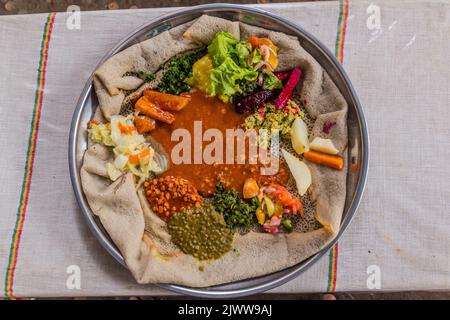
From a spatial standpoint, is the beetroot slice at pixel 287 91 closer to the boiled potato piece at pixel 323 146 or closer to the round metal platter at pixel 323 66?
the round metal platter at pixel 323 66

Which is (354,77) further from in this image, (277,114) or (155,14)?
(155,14)

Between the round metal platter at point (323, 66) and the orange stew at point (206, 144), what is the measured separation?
1.29ft

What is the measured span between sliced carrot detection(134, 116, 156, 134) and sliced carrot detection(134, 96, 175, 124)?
0.03 m

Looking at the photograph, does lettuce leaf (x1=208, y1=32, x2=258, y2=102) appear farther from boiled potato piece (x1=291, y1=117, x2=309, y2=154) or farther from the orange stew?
boiled potato piece (x1=291, y1=117, x2=309, y2=154)

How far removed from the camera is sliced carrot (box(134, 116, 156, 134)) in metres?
2.72

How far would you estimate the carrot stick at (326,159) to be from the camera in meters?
2.60

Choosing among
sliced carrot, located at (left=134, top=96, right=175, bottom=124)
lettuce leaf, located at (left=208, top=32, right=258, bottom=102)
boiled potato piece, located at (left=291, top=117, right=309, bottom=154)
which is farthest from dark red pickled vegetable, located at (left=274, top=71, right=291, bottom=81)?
sliced carrot, located at (left=134, top=96, right=175, bottom=124)

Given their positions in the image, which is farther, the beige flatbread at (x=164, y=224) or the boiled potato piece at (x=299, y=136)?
the boiled potato piece at (x=299, y=136)

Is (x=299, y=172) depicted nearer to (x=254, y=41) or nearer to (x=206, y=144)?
(x=206, y=144)

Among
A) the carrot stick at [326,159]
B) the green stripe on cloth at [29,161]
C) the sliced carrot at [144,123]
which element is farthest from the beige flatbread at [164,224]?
the green stripe on cloth at [29,161]

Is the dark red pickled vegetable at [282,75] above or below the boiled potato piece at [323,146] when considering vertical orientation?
above

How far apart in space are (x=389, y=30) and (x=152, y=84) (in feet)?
4.74

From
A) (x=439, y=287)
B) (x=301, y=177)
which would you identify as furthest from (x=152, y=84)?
(x=439, y=287)

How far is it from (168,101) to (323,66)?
0.90 metres
